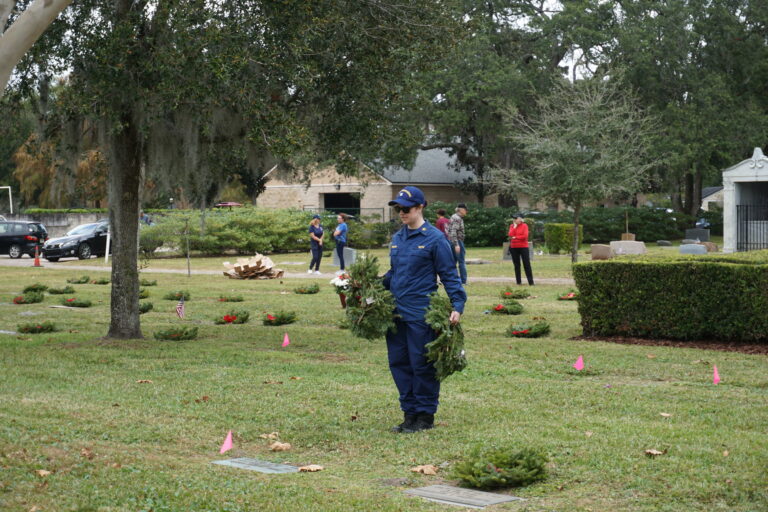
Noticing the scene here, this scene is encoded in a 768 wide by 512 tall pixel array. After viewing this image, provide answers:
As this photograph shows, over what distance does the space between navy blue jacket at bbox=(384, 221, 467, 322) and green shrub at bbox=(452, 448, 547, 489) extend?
1622 mm

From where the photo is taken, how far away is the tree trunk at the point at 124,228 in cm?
1241

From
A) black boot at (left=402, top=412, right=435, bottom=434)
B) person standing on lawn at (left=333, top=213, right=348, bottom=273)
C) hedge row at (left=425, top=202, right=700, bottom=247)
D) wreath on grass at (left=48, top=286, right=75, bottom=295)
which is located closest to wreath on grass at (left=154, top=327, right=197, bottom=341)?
black boot at (left=402, top=412, right=435, bottom=434)

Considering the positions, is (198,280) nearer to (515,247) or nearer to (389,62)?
(515,247)

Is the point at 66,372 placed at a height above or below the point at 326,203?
below

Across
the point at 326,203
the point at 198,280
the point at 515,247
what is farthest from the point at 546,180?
the point at 326,203

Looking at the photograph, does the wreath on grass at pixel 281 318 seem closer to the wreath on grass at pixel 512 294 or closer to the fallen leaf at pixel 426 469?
the wreath on grass at pixel 512 294

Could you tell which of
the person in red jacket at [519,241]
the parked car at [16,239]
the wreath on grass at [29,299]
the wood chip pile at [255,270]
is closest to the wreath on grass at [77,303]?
the wreath on grass at [29,299]

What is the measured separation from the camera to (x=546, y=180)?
26.6m

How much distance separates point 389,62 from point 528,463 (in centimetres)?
782

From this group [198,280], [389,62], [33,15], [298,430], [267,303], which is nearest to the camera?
[33,15]

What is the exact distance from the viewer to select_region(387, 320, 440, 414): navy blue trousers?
7227mm

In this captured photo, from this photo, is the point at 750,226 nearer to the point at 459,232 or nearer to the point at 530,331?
the point at 459,232

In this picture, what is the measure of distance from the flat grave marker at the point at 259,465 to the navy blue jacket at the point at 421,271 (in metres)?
1.61

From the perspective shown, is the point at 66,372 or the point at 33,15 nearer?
the point at 33,15
